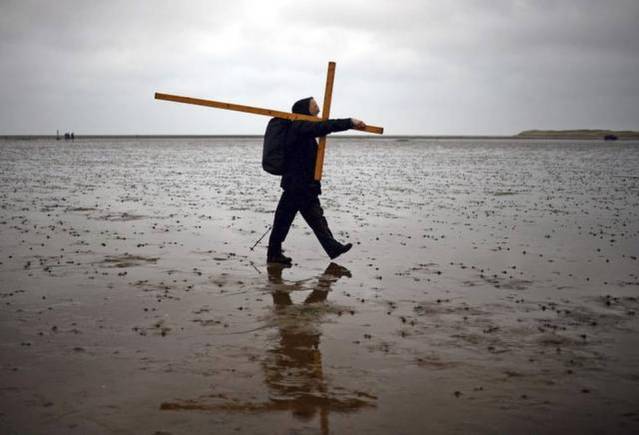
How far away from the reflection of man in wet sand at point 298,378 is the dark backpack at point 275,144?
3178mm

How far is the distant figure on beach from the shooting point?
10.3 m

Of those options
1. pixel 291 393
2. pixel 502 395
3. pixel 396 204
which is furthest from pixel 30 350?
pixel 396 204

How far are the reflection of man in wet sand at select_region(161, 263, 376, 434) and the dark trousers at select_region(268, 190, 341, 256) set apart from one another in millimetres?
2604

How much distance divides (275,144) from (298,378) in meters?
5.75

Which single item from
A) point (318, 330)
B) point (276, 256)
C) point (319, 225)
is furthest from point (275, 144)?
point (318, 330)

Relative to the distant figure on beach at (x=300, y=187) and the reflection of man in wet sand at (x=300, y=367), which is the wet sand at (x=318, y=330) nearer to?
the reflection of man in wet sand at (x=300, y=367)

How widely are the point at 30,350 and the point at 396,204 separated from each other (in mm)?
15410

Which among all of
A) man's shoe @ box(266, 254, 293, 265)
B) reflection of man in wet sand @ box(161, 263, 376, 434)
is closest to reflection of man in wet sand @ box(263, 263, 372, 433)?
reflection of man in wet sand @ box(161, 263, 376, 434)

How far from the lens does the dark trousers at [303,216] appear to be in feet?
34.3

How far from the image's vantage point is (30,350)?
5875 millimetres

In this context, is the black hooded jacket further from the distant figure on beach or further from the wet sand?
the wet sand

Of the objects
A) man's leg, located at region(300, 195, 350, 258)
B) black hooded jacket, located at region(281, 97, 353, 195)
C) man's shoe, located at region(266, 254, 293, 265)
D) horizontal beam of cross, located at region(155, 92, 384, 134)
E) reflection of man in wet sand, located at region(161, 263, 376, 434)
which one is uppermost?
horizontal beam of cross, located at region(155, 92, 384, 134)

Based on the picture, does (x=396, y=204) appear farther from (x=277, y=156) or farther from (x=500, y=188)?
→ (x=277, y=156)

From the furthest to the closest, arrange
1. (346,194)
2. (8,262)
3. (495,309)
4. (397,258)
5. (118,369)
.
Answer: (346,194) → (397,258) → (8,262) → (495,309) → (118,369)
